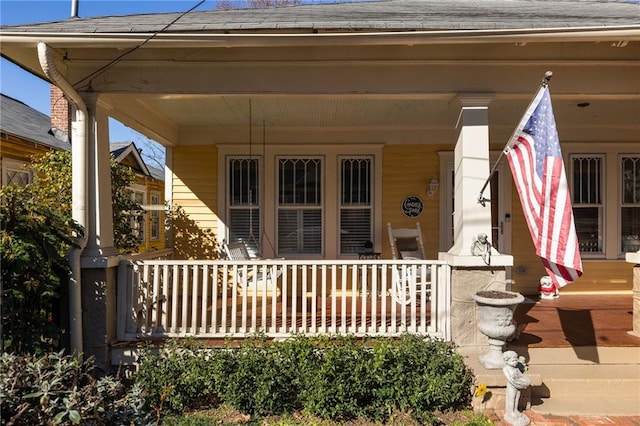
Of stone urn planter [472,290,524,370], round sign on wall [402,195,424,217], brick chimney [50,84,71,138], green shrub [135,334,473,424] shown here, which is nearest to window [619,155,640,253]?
round sign on wall [402,195,424,217]

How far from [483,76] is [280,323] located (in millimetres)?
3272

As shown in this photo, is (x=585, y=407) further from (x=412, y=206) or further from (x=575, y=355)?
(x=412, y=206)

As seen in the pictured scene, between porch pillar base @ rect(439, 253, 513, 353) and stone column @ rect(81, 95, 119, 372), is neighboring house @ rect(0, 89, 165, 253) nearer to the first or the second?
stone column @ rect(81, 95, 119, 372)

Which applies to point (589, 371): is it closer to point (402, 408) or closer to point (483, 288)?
point (483, 288)

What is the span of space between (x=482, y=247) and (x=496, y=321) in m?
0.68

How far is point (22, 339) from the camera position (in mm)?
3178

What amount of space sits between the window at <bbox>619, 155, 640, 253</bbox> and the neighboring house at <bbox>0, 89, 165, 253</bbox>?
725 cm

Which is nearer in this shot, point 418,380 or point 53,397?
point 53,397

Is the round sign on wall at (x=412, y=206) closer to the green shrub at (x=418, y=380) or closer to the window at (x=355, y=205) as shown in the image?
the window at (x=355, y=205)

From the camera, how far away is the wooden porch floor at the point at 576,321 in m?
3.83

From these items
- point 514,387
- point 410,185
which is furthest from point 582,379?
Answer: point 410,185

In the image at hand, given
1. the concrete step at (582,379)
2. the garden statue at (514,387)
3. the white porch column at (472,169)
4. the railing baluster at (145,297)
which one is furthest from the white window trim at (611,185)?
the railing baluster at (145,297)

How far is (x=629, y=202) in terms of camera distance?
6320 mm

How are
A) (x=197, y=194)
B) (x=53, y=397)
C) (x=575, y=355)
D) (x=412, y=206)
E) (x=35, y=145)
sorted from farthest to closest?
(x=35, y=145) < (x=197, y=194) < (x=412, y=206) < (x=575, y=355) < (x=53, y=397)
